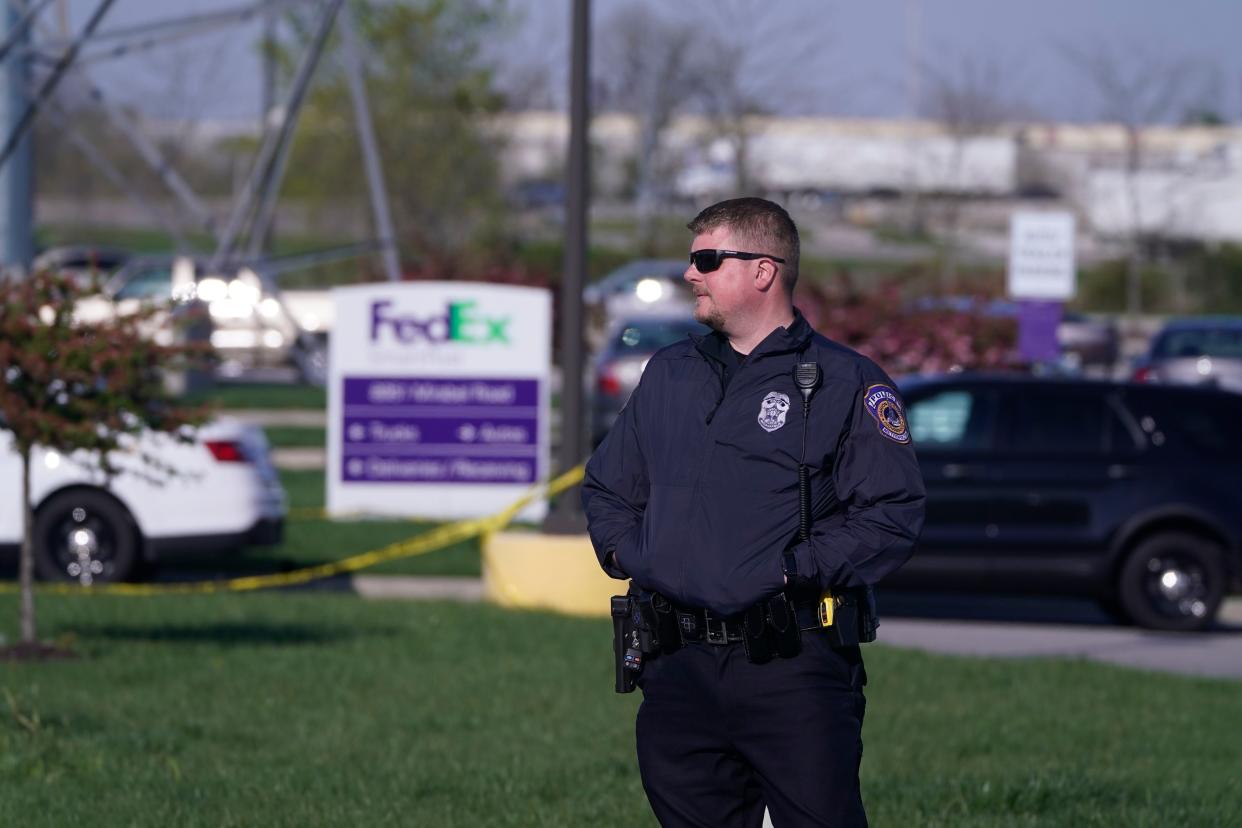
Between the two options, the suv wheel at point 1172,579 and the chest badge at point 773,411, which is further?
the suv wheel at point 1172,579

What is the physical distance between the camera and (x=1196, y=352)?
25.0 meters

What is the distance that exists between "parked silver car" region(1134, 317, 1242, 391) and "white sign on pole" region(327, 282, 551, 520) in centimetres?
1169

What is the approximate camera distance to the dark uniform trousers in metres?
3.89

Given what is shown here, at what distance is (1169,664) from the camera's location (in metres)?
10.8

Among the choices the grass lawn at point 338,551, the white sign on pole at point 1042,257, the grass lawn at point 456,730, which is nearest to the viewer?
the grass lawn at point 456,730

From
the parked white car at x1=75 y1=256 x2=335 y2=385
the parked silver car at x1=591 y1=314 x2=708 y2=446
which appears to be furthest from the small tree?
the parked silver car at x1=591 y1=314 x2=708 y2=446

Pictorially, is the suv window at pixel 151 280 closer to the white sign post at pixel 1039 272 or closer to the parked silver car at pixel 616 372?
the parked silver car at pixel 616 372

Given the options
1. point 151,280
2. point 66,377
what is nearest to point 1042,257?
point 66,377

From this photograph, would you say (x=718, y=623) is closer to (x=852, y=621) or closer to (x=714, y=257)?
(x=852, y=621)

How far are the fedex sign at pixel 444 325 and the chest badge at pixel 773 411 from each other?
37.1 feet

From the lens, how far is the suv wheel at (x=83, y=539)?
1234 cm

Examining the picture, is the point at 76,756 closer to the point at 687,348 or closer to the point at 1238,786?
the point at 687,348

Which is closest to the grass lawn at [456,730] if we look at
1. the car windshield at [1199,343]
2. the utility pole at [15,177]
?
the utility pole at [15,177]

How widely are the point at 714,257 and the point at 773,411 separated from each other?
37cm
